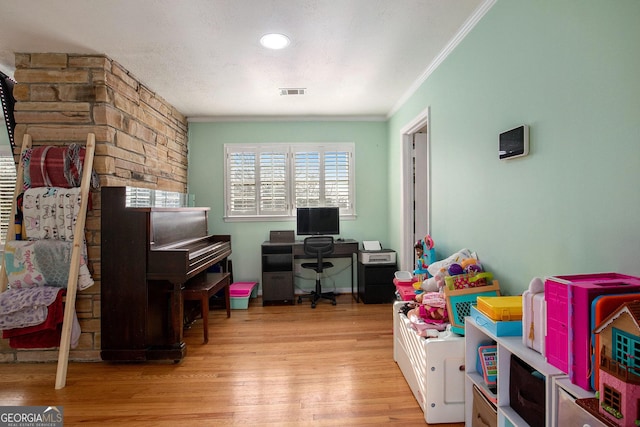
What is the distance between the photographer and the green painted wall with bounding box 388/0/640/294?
116 centimetres

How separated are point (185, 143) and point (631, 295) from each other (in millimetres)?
4622

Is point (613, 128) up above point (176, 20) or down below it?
below

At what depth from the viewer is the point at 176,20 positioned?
2.15 m

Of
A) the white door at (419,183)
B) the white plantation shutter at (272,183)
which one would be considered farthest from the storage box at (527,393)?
the white plantation shutter at (272,183)

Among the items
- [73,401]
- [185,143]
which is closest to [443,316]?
[73,401]

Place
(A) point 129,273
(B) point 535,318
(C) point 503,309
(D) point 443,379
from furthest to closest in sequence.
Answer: (A) point 129,273 → (D) point 443,379 → (C) point 503,309 → (B) point 535,318

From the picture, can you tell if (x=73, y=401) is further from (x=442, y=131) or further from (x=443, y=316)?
(x=442, y=131)

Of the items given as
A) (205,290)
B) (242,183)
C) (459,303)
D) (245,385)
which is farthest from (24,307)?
(459,303)

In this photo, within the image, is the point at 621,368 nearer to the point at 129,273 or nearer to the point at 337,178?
the point at 129,273

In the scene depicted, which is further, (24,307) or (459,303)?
(24,307)

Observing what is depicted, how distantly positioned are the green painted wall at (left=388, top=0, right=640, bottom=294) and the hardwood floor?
1.18 meters

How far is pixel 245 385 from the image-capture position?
226cm

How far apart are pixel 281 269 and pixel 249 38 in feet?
9.23

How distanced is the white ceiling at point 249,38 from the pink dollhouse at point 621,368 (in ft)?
6.41
